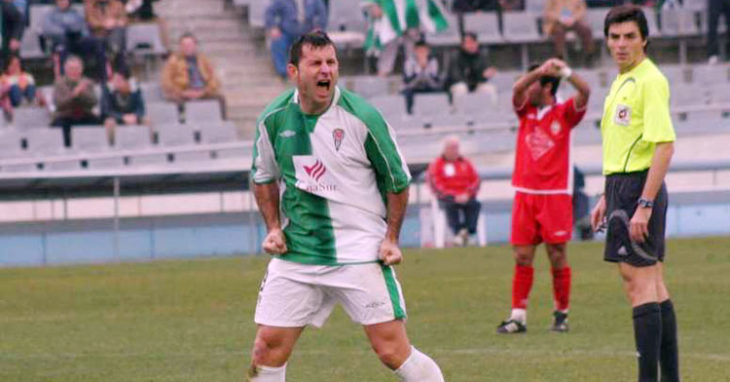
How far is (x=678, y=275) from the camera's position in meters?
16.9

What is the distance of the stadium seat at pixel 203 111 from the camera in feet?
84.5

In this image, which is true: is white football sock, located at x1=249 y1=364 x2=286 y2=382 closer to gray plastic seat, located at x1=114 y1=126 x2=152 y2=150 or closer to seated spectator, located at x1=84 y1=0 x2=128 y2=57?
gray plastic seat, located at x1=114 y1=126 x2=152 y2=150

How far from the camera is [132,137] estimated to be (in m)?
24.9

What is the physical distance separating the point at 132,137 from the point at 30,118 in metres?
1.51

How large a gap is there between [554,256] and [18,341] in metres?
4.04

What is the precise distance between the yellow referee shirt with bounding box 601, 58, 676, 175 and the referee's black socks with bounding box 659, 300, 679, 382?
78 cm

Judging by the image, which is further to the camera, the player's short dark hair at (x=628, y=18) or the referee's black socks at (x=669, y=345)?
the referee's black socks at (x=669, y=345)

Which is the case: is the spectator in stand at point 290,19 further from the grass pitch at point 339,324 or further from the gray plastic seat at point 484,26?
the grass pitch at point 339,324

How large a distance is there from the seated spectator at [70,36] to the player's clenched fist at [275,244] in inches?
711

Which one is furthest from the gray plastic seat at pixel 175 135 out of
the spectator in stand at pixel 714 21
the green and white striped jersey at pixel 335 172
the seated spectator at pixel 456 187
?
the green and white striped jersey at pixel 335 172

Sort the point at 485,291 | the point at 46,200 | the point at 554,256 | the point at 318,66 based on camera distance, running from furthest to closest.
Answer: the point at 46,200
the point at 485,291
the point at 554,256
the point at 318,66

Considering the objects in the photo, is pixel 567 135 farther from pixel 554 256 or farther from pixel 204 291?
pixel 204 291

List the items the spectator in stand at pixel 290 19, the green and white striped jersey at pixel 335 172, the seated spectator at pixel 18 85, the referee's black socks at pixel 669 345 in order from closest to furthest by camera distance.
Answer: the green and white striped jersey at pixel 335 172 → the referee's black socks at pixel 669 345 → the seated spectator at pixel 18 85 → the spectator in stand at pixel 290 19

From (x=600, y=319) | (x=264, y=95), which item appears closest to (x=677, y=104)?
(x=264, y=95)
